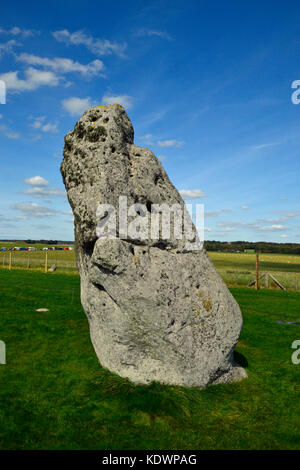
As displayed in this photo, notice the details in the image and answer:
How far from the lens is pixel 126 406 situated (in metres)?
5.98

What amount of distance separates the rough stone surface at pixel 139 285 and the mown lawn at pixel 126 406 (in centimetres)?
47

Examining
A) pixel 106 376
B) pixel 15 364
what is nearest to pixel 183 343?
pixel 106 376

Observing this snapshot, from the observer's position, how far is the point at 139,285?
648 centimetres

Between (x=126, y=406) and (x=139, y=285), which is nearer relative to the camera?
(x=126, y=406)

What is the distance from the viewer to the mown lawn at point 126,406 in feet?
16.9

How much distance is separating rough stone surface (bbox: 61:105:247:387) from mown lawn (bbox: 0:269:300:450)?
1.54 feet

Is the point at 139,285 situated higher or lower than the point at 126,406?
higher

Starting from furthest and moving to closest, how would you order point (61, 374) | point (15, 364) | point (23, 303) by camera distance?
point (23, 303)
point (15, 364)
point (61, 374)

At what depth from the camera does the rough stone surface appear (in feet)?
21.4

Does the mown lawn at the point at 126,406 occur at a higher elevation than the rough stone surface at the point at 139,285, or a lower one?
lower

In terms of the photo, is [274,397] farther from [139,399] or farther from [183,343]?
[139,399]

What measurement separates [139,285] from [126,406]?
2130 millimetres
